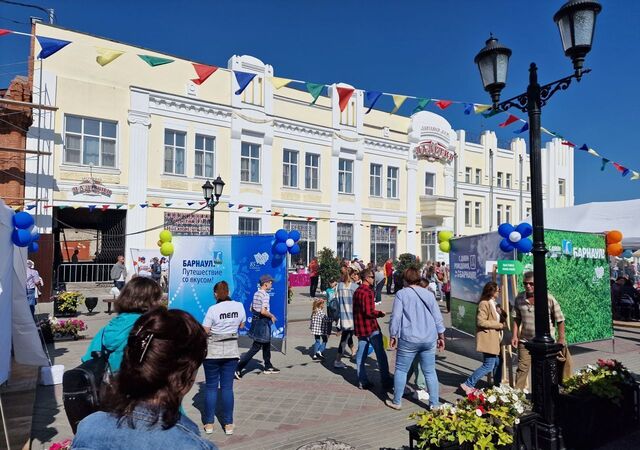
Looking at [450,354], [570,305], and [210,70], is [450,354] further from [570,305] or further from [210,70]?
[210,70]

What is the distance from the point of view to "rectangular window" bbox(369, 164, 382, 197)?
3069cm

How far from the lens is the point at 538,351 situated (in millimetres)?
4703

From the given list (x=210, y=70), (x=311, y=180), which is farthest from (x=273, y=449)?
(x=311, y=180)

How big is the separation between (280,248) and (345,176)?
2096 centimetres

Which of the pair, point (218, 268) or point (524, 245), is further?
point (218, 268)

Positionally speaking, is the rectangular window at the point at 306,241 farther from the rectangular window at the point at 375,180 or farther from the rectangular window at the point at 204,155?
the rectangular window at the point at 204,155

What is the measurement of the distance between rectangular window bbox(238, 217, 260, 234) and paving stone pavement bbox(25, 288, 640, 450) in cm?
1459

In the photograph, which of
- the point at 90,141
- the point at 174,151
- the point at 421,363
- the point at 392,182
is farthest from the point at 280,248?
the point at 392,182

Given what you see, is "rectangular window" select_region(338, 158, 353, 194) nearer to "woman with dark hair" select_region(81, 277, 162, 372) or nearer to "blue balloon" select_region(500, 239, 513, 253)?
"blue balloon" select_region(500, 239, 513, 253)

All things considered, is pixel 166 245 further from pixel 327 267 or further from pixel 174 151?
pixel 174 151

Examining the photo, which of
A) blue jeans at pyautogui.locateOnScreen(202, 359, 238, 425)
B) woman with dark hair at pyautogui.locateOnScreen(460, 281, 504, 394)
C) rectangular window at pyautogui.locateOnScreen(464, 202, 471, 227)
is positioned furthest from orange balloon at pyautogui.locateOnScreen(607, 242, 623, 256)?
rectangular window at pyautogui.locateOnScreen(464, 202, 471, 227)

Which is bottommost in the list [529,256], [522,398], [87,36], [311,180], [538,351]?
[522,398]

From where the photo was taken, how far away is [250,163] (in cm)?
2558

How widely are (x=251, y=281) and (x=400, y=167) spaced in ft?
79.4
